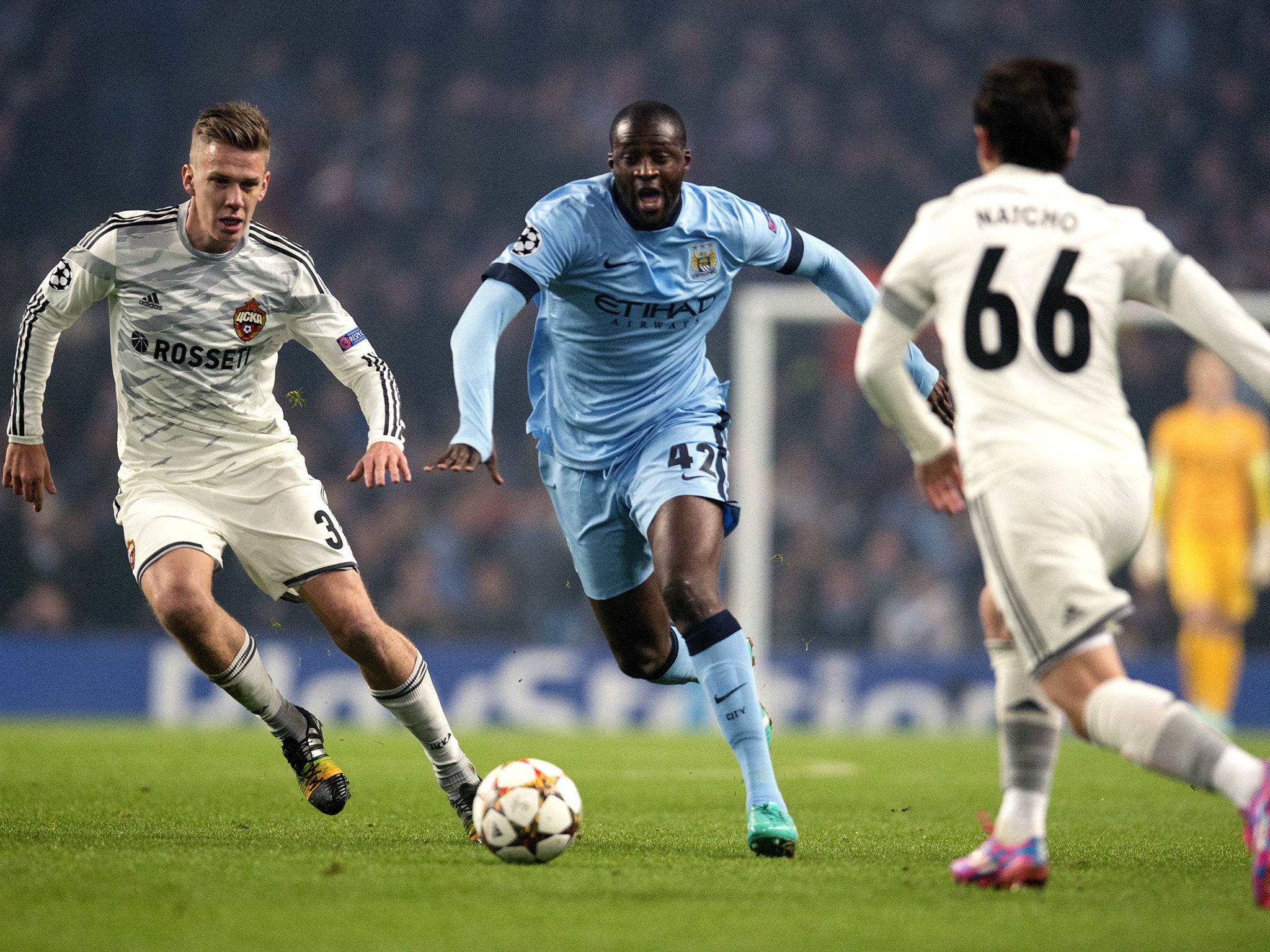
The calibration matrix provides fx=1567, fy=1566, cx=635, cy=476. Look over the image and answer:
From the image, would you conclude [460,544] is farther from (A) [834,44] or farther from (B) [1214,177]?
(B) [1214,177]

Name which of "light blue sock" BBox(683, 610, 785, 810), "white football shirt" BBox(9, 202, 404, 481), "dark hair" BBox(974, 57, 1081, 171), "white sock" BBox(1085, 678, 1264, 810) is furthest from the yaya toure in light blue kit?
"white sock" BBox(1085, 678, 1264, 810)

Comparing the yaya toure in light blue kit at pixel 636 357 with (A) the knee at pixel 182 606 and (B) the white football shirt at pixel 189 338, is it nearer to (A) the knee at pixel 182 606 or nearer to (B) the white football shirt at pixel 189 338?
(B) the white football shirt at pixel 189 338

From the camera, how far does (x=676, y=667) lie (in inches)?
232

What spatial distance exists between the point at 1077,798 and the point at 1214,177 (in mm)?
11373

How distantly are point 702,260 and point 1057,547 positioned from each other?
214 cm

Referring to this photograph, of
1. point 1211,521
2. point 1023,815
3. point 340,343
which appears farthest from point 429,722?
point 1211,521

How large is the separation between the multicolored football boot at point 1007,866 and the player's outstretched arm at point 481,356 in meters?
1.73

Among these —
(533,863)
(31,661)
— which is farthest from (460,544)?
(533,863)

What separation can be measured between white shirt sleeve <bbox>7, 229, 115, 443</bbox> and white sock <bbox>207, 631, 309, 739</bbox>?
1.00 metres

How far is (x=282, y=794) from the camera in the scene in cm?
674

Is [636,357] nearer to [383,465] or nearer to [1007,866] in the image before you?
[383,465]

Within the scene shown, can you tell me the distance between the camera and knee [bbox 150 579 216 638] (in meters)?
5.01

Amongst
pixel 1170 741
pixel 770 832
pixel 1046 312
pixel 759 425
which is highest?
pixel 1046 312

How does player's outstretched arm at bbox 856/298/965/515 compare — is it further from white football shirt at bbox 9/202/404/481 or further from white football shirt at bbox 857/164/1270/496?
white football shirt at bbox 9/202/404/481
